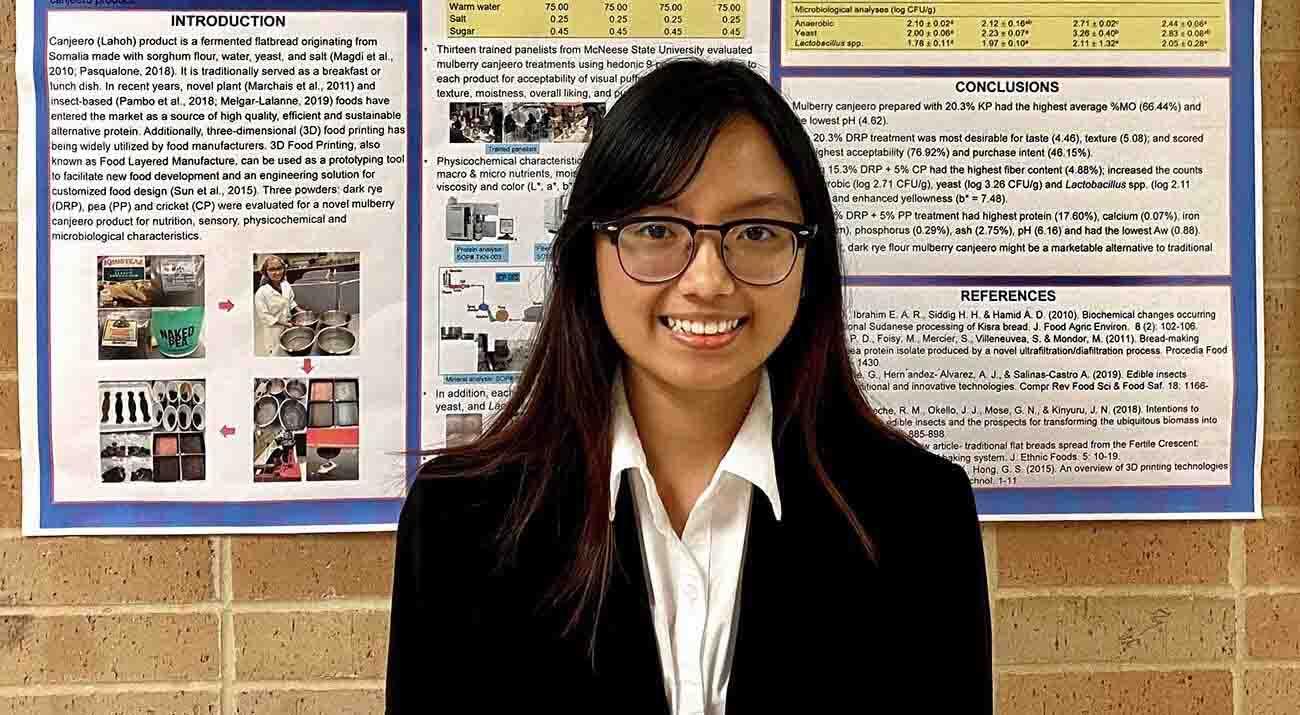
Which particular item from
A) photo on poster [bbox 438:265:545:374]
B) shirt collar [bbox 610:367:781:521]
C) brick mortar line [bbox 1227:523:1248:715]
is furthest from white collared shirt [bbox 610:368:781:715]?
brick mortar line [bbox 1227:523:1248:715]

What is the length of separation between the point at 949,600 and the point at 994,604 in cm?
44

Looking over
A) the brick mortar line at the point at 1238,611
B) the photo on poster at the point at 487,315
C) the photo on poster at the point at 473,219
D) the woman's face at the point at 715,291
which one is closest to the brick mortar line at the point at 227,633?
the photo on poster at the point at 487,315

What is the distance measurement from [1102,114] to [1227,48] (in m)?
0.20

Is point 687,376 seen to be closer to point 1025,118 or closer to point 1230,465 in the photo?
point 1025,118

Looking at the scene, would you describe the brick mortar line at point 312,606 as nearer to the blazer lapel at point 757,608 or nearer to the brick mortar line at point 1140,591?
the blazer lapel at point 757,608

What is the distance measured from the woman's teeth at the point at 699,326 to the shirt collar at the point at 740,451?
0.44 ft

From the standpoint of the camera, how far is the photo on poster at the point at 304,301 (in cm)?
148

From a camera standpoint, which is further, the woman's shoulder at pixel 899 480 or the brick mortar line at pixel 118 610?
the brick mortar line at pixel 118 610

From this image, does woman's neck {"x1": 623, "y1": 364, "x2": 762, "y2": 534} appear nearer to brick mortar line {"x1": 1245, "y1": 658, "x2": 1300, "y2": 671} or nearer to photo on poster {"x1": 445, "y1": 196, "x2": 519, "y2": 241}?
photo on poster {"x1": 445, "y1": 196, "x2": 519, "y2": 241}

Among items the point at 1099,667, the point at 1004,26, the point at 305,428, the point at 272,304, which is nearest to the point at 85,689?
the point at 305,428

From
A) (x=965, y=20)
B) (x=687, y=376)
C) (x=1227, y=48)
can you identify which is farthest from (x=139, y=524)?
(x=1227, y=48)

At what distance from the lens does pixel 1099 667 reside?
61.7 inches

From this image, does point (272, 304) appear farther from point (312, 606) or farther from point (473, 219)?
point (312, 606)

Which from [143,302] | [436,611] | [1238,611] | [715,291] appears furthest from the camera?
[1238,611]
